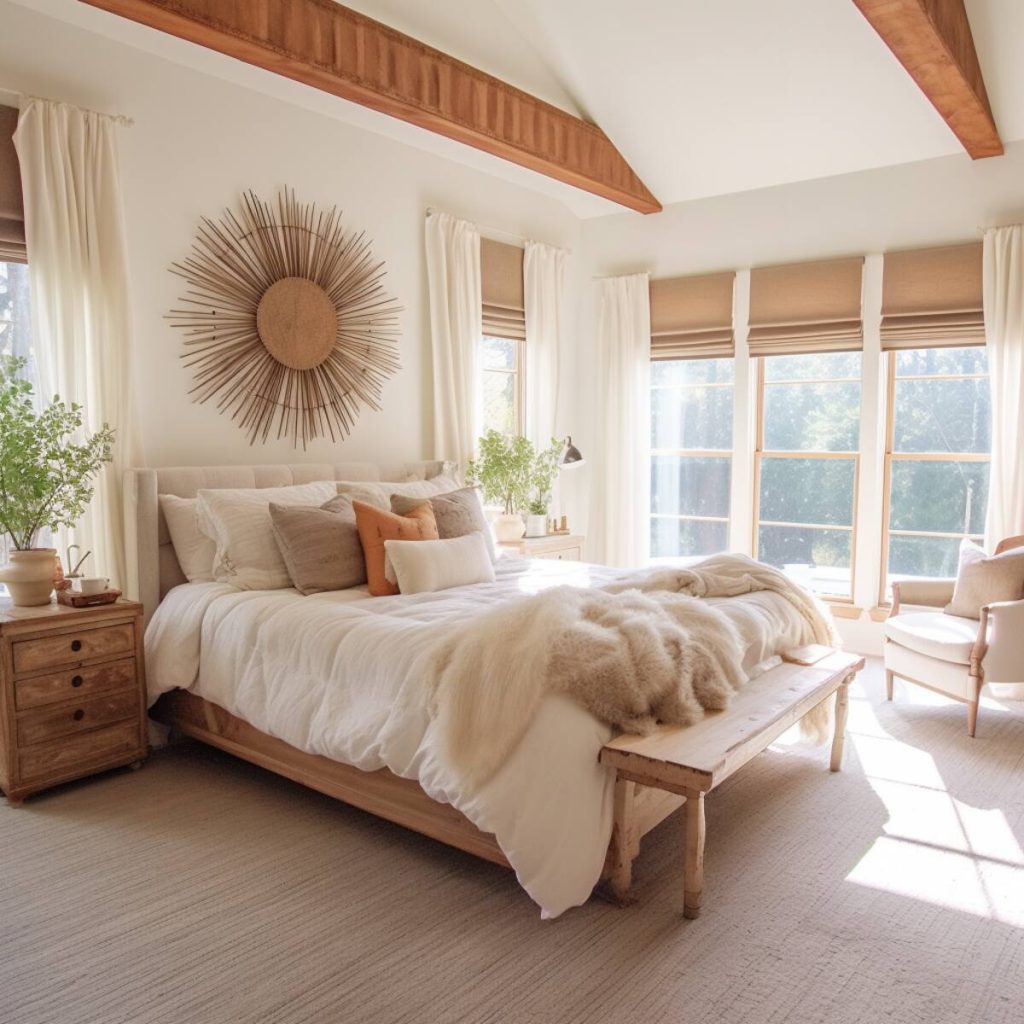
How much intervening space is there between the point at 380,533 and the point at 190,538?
0.84 m

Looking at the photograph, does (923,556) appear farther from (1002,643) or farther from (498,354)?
(498,354)

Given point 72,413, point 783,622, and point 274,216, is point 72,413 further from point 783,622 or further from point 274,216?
point 783,622

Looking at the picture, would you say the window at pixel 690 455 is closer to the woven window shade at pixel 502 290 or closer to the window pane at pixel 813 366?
the window pane at pixel 813 366

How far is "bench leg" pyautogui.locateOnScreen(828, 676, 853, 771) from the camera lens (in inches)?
131

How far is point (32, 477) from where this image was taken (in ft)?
9.98

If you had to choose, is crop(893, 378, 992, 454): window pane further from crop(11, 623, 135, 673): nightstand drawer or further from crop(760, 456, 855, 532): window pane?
crop(11, 623, 135, 673): nightstand drawer

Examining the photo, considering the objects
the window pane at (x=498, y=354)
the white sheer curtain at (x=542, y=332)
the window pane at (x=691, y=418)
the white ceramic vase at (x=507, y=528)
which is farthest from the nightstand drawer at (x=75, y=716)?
the window pane at (x=691, y=418)

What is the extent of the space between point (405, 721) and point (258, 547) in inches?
54.1

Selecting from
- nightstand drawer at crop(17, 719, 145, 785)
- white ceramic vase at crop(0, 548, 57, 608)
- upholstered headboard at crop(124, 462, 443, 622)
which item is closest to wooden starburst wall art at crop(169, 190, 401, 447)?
upholstered headboard at crop(124, 462, 443, 622)

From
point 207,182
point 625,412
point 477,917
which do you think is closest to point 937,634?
point 477,917

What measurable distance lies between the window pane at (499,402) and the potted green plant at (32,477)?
9.18ft

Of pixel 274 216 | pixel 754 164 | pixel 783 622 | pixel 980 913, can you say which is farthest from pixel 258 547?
pixel 754 164

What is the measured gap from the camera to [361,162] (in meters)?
4.72

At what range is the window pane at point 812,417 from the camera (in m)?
5.41
